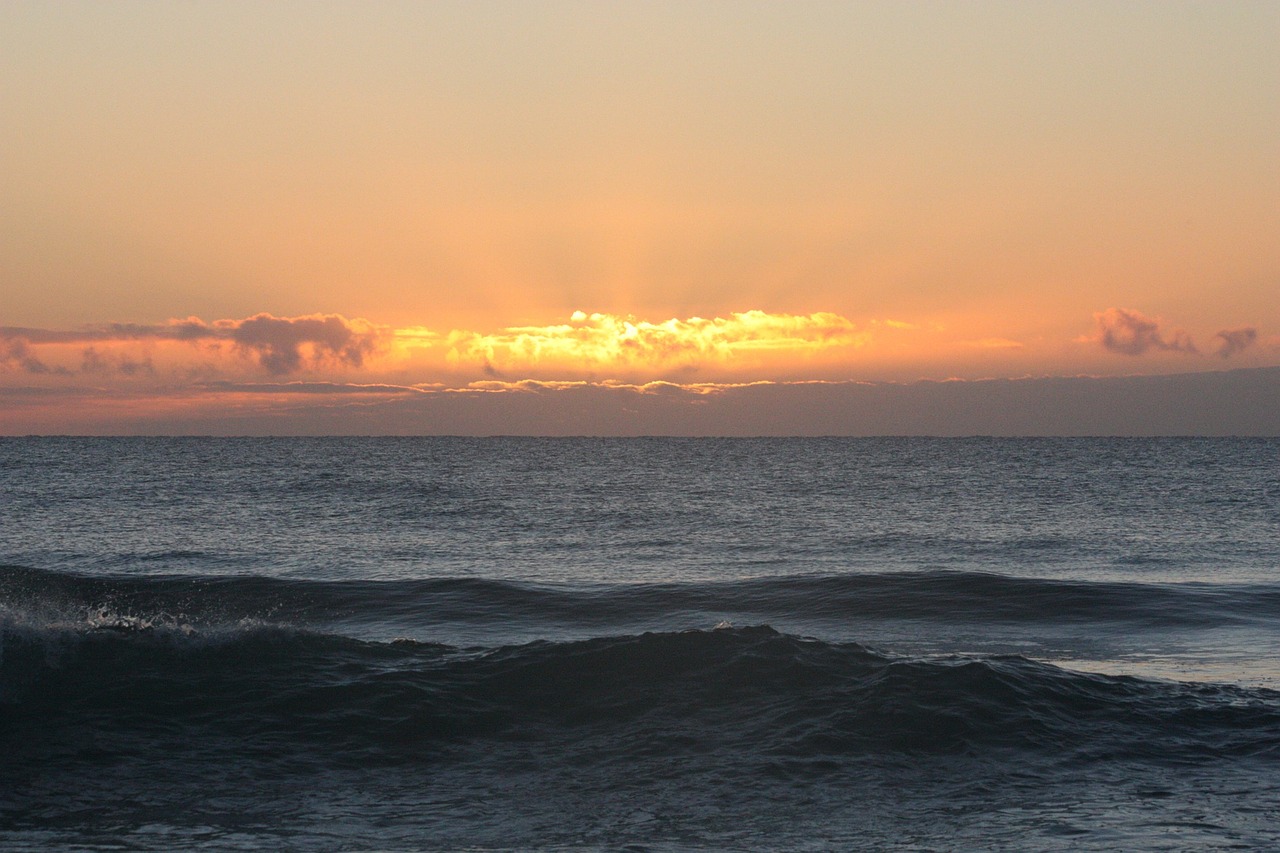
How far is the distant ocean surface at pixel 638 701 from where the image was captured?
33.7 feet

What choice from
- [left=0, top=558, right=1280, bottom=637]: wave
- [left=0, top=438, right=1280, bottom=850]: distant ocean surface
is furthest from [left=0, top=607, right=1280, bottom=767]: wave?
[left=0, top=558, right=1280, bottom=637]: wave

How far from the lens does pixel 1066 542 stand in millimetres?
39094

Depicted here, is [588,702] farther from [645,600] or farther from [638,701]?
[645,600]

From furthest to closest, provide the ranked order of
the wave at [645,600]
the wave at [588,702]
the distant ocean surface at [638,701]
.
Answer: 1. the wave at [645,600]
2. the wave at [588,702]
3. the distant ocean surface at [638,701]

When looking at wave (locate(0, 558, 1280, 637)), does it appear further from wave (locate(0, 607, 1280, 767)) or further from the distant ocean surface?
wave (locate(0, 607, 1280, 767))

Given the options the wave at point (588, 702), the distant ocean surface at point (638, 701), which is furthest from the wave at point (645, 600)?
the wave at point (588, 702)

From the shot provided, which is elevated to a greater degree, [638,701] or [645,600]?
[638,701]

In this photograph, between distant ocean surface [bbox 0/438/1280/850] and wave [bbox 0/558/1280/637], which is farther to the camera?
wave [bbox 0/558/1280/637]

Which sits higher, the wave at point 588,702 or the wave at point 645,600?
the wave at point 588,702

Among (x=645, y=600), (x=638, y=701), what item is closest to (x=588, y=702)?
(x=638, y=701)

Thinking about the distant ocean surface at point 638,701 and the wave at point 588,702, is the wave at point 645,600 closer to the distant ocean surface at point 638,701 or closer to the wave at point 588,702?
the distant ocean surface at point 638,701

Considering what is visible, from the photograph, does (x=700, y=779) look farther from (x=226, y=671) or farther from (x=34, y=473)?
(x=34, y=473)

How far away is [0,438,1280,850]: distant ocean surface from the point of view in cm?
1027

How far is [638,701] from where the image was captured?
1487cm
